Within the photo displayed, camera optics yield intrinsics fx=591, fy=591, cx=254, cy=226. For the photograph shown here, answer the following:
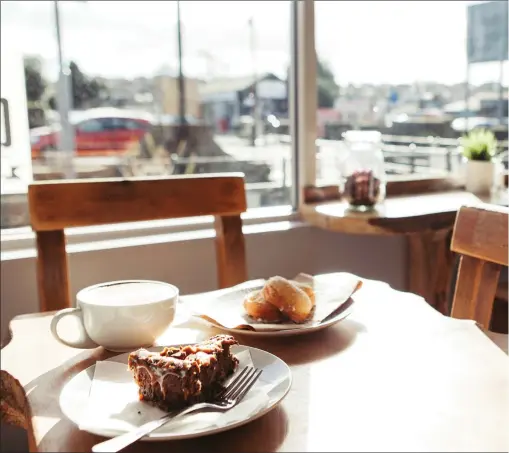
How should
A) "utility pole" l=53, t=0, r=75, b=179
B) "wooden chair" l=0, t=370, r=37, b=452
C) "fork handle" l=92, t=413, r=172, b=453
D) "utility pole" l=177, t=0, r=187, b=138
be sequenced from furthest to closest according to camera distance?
"utility pole" l=177, t=0, r=187, b=138, "utility pole" l=53, t=0, r=75, b=179, "wooden chair" l=0, t=370, r=37, b=452, "fork handle" l=92, t=413, r=172, b=453

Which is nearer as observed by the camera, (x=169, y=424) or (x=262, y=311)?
(x=169, y=424)

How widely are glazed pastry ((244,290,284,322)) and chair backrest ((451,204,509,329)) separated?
47 centimetres

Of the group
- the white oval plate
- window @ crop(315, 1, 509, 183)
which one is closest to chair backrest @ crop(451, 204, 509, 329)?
the white oval plate

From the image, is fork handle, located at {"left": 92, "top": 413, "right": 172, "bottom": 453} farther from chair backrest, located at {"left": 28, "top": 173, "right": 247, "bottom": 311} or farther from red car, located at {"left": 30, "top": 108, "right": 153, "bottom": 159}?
red car, located at {"left": 30, "top": 108, "right": 153, "bottom": 159}

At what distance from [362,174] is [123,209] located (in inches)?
33.6

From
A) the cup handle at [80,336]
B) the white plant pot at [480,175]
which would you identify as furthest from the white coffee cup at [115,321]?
the white plant pot at [480,175]

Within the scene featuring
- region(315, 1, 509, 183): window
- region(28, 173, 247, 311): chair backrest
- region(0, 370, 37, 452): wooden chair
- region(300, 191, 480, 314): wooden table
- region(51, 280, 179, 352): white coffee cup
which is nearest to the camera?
region(0, 370, 37, 452): wooden chair

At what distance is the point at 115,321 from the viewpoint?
717 mm

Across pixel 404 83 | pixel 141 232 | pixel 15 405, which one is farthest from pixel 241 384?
pixel 404 83

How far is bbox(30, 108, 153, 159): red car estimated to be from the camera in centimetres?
186

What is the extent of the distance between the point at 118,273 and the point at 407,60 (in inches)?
59.1

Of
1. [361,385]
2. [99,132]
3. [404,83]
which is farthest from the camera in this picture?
[404,83]

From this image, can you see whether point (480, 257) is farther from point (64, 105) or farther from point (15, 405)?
point (64, 105)

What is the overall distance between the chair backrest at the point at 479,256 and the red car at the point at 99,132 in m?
1.21
